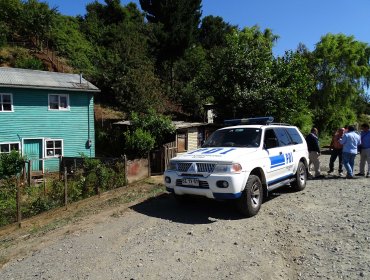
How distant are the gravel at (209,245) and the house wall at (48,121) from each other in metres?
13.3

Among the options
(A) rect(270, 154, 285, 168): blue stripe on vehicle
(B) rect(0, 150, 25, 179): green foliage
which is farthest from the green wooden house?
(A) rect(270, 154, 285, 168): blue stripe on vehicle

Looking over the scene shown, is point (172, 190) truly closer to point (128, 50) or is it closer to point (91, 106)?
point (91, 106)

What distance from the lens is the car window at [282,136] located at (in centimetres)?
918

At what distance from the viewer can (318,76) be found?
1389 inches

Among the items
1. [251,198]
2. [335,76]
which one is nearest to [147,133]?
[251,198]

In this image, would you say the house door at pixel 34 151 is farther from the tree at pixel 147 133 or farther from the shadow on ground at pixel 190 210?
the shadow on ground at pixel 190 210

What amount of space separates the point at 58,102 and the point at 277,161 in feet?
52.5

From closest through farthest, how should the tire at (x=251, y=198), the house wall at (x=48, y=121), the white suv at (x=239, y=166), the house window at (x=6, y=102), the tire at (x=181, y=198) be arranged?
the white suv at (x=239, y=166) < the tire at (x=251, y=198) < the tire at (x=181, y=198) < the house window at (x=6, y=102) < the house wall at (x=48, y=121)

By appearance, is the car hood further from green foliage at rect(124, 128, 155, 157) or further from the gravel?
green foliage at rect(124, 128, 155, 157)

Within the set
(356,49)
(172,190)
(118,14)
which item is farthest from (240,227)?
(118,14)

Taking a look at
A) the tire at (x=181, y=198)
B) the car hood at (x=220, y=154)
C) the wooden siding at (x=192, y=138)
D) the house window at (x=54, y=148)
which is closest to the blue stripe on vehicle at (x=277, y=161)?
the car hood at (x=220, y=154)

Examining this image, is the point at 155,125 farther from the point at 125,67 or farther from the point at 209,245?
the point at 125,67

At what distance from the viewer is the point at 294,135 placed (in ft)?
33.6

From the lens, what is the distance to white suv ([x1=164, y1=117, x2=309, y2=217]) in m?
7.11
